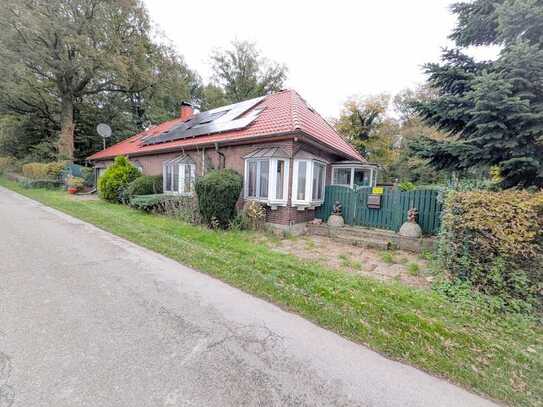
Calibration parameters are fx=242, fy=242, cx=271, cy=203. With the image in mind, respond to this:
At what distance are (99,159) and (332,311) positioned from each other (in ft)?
66.3

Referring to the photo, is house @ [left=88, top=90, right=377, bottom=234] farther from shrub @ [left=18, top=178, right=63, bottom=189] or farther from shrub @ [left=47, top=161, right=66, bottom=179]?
shrub @ [left=47, top=161, right=66, bottom=179]

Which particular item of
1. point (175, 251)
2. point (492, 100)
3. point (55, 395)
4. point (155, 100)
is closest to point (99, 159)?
point (155, 100)

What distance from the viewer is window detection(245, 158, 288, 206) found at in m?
7.65

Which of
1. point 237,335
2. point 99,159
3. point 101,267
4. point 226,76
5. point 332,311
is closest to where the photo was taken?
point 237,335

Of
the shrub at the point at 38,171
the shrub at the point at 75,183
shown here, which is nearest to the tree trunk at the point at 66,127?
the shrub at the point at 38,171

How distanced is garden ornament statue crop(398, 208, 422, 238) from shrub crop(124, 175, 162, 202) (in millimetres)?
10289

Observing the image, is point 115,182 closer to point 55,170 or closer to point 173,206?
point 173,206

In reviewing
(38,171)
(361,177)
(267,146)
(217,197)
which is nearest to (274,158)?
(267,146)

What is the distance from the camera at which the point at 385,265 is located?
5078mm

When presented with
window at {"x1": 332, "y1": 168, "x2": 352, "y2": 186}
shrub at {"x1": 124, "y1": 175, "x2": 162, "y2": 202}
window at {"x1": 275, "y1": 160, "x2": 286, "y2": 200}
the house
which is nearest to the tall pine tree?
the house

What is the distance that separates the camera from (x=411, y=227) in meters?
6.41

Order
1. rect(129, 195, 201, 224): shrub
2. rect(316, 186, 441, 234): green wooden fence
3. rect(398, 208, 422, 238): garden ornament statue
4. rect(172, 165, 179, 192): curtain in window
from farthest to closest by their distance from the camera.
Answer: rect(172, 165, 179, 192): curtain in window, rect(129, 195, 201, 224): shrub, rect(316, 186, 441, 234): green wooden fence, rect(398, 208, 422, 238): garden ornament statue

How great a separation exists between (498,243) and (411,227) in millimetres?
3013

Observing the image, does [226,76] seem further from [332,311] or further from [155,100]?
[332,311]
